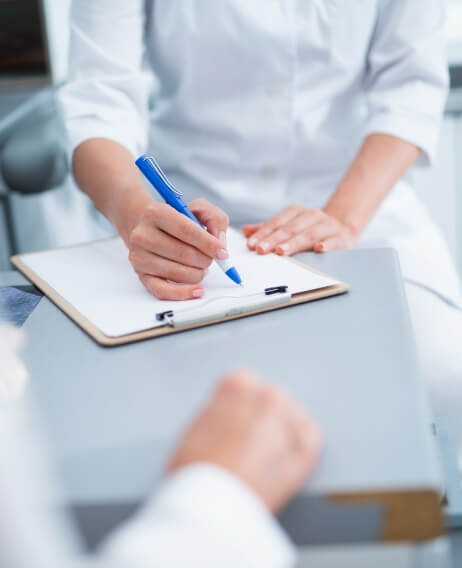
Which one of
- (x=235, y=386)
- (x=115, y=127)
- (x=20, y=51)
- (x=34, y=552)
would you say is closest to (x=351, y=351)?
(x=235, y=386)

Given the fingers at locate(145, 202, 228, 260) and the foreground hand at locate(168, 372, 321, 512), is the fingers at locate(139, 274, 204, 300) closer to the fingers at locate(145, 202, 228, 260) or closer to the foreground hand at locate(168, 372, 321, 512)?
the fingers at locate(145, 202, 228, 260)

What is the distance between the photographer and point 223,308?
0.56 meters

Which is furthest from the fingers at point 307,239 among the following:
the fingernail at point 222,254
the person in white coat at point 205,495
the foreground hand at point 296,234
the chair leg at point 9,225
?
A: the chair leg at point 9,225

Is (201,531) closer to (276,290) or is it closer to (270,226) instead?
(276,290)

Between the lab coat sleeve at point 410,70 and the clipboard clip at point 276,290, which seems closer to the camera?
the clipboard clip at point 276,290

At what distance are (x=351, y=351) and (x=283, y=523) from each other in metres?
0.16

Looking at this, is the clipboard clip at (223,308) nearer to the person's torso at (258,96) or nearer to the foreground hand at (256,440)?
the foreground hand at (256,440)

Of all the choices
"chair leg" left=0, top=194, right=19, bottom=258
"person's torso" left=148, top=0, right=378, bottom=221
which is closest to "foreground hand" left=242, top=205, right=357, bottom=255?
"person's torso" left=148, top=0, right=378, bottom=221

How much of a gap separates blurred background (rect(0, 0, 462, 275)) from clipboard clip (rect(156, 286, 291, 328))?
544 millimetres

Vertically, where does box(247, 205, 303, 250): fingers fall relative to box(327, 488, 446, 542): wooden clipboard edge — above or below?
below

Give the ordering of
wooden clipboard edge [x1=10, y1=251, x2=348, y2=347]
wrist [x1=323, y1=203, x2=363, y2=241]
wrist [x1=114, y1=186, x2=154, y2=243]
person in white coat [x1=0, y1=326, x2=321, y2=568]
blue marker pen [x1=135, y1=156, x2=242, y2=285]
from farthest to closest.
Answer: wrist [x1=323, y1=203, x2=363, y2=241]
wrist [x1=114, y1=186, x2=154, y2=243]
blue marker pen [x1=135, y1=156, x2=242, y2=285]
wooden clipboard edge [x1=10, y1=251, x2=348, y2=347]
person in white coat [x1=0, y1=326, x2=321, y2=568]

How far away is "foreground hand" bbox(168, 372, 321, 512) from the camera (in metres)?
0.35

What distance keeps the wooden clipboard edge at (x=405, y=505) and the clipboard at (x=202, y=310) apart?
22 cm

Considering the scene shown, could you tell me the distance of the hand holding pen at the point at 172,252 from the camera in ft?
2.01
